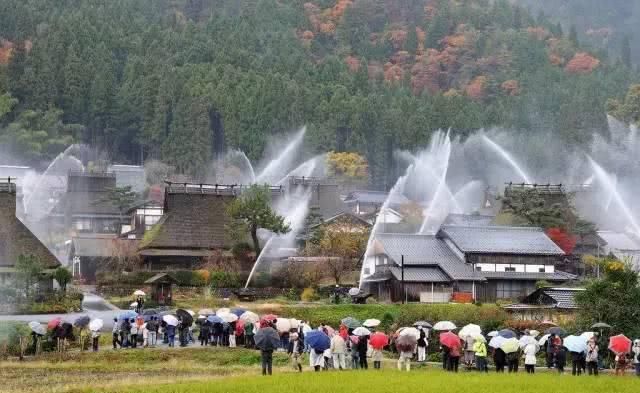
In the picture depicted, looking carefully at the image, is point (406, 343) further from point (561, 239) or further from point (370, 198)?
point (370, 198)

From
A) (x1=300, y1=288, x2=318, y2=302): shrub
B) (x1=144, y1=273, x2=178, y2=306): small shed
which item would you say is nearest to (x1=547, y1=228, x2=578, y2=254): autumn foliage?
(x1=300, y1=288, x2=318, y2=302): shrub

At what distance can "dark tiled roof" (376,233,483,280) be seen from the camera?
5388cm

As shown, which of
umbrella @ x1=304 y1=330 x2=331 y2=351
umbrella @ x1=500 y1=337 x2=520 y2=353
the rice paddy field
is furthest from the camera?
umbrella @ x1=500 y1=337 x2=520 y2=353

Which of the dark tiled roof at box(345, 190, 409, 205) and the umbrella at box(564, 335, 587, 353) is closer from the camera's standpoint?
the umbrella at box(564, 335, 587, 353)

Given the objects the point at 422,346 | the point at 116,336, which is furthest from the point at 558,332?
the point at 116,336

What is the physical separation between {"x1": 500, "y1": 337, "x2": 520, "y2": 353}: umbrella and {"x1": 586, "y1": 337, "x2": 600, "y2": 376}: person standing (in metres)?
1.65

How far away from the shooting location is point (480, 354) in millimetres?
30281

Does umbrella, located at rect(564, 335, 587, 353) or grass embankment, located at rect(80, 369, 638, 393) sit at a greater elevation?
umbrella, located at rect(564, 335, 587, 353)

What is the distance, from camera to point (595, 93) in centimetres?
11394

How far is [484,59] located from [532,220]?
73.5 metres

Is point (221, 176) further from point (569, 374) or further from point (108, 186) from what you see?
point (569, 374)

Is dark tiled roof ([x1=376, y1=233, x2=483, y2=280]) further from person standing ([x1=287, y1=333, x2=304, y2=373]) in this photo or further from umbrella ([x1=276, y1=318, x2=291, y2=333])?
person standing ([x1=287, y1=333, x2=304, y2=373])

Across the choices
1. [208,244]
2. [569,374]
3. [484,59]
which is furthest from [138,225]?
[484,59]

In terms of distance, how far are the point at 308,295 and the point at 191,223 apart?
1045cm
